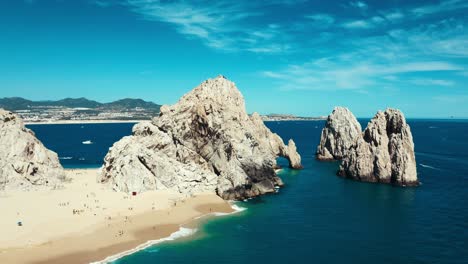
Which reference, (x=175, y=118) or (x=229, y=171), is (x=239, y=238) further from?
(x=175, y=118)

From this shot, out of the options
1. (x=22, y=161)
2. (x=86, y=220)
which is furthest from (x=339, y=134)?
(x=22, y=161)

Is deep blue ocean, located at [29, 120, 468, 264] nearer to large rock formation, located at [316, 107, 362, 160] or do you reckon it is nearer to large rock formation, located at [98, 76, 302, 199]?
large rock formation, located at [98, 76, 302, 199]

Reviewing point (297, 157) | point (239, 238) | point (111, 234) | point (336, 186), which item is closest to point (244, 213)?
point (239, 238)

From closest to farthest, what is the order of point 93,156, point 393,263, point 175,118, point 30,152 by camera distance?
point 393,263 < point 30,152 < point 175,118 < point 93,156

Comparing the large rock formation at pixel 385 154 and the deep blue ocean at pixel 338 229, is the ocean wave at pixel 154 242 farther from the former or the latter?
the large rock formation at pixel 385 154

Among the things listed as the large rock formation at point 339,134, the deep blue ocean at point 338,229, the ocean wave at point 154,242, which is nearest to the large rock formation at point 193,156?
the deep blue ocean at point 338,229

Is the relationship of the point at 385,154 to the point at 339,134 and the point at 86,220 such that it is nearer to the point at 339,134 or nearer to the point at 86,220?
the point at 339,134

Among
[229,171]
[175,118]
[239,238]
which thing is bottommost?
[239,238]

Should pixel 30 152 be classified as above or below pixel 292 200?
above
